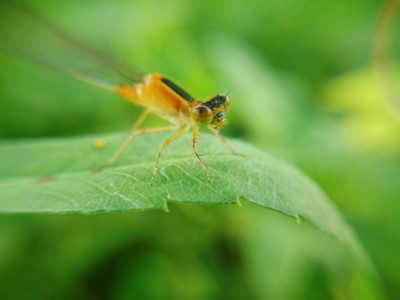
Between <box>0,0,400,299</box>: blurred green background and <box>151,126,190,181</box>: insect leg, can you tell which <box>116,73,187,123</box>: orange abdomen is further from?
<box>0,0,400,299</box>: blurred green background

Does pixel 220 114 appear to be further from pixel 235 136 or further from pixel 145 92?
pixel 235 136

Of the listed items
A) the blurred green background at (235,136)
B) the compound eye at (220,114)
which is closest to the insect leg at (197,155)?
the compound eye at (220,114)

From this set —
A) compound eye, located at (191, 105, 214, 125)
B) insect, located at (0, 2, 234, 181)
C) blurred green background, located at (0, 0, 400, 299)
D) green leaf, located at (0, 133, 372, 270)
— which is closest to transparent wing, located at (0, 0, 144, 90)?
insect, located at (0, 2, 234, 181)

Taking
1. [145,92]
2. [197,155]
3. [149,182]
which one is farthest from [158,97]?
[149,182]

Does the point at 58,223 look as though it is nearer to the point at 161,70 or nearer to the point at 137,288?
the point at 137,288

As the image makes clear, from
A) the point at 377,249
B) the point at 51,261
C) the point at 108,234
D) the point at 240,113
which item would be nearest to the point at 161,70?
the point at 240,113

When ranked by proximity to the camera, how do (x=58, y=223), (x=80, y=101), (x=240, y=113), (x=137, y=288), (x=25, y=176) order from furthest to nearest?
(x=80, y=101) → (x=240, y=113) → (x=58, y=223) → (x=137, y=288) → (x=25, y=176)

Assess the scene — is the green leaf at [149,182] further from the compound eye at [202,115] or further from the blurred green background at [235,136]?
the blurred green background at [235,136]
